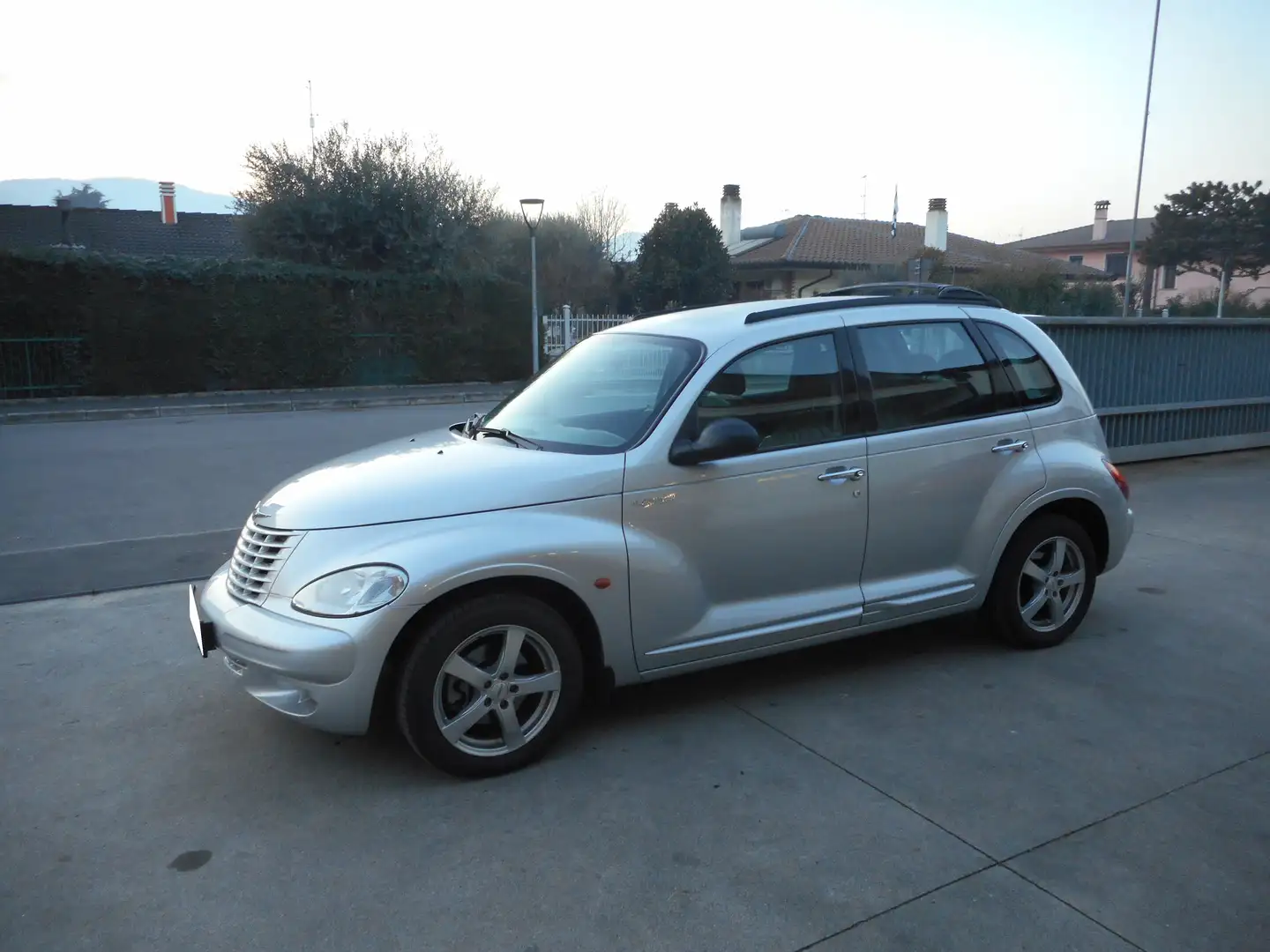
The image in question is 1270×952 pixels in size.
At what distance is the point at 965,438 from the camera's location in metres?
4.92

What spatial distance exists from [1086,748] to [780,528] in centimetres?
151

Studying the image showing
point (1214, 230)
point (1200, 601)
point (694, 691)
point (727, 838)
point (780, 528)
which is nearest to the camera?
point (727, 838)

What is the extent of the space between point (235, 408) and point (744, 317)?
17065mm

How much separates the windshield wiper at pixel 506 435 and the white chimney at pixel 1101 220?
218 feet

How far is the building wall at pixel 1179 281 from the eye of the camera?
162ft

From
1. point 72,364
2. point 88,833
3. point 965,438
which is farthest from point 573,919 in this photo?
point 72,364

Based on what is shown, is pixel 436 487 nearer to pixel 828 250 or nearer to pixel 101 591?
pixel 101 591

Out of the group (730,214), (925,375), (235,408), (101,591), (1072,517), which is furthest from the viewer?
(730,214)

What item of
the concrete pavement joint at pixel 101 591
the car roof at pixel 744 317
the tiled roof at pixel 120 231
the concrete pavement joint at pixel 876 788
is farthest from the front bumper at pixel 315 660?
the tiled roof at pixel 120 231

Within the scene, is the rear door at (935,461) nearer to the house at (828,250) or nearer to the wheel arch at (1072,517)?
the wheel arch at (1072,517)

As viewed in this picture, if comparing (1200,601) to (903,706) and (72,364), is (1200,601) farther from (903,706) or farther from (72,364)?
(72,364)

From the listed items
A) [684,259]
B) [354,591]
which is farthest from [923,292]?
[684,259]

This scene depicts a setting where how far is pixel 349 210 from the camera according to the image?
83.7 ft

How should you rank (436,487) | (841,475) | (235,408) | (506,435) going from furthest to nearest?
(235,408), (506,435), (841,475), (436,487)
